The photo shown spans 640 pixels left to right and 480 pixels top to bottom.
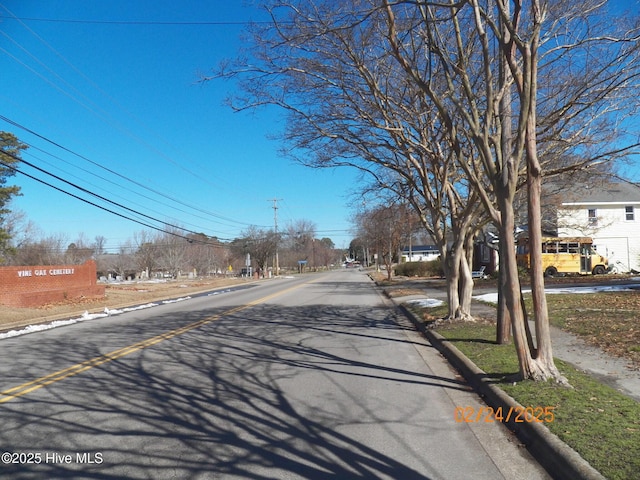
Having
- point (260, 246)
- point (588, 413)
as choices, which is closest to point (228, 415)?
point (588, 413)

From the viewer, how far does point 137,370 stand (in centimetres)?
889

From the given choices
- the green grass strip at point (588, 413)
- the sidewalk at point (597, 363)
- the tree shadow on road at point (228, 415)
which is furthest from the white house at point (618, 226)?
the green grass strip at point (588, 413)

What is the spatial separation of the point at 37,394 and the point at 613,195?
38.4 metres

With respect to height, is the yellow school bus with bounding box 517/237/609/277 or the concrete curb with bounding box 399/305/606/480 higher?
the yellow school bus with bounding box 517/237/609/277

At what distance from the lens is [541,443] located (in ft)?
16.5

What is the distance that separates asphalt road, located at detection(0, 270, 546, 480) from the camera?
4816 millimetres

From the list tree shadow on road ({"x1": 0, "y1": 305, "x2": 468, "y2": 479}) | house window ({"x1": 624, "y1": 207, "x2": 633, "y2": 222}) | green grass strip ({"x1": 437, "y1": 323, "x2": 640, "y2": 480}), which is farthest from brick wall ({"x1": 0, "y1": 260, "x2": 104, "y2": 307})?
house window ({"x1": 624, "y1": 207, "x2": 633, "y2": 222})

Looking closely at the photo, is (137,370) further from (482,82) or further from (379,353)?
(482,82)

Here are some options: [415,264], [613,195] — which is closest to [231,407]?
[613,195]

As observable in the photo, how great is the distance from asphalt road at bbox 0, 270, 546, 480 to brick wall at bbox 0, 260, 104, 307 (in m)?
12.0
